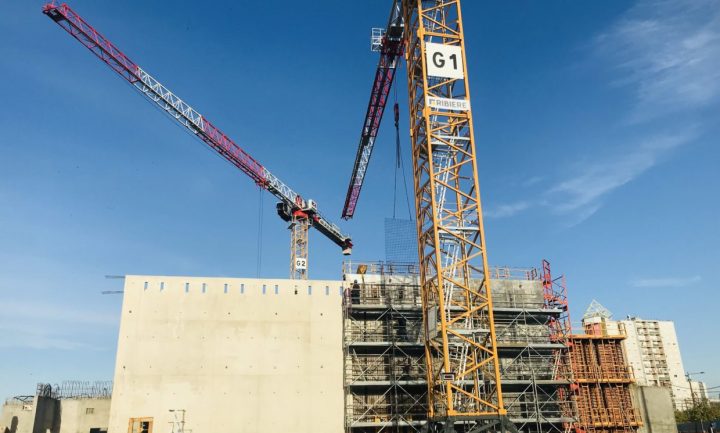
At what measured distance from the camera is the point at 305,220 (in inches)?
2827

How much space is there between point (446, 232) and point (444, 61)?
9.57 meters

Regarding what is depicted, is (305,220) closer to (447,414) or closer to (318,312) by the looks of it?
(318,312)

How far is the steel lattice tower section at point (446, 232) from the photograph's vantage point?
26.8 metres

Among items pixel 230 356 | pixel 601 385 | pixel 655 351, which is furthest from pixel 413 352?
pixel 655 351

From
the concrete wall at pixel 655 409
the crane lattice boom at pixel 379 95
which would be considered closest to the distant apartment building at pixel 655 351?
the crane lattice boom at pixel 379 95

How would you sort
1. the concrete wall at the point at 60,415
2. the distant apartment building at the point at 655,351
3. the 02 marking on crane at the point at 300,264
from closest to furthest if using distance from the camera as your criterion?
the concrete wall at the point at 60,415 < the 02 marking on crane at the point at 300,264 < the distant apartment building at the point at 655,351

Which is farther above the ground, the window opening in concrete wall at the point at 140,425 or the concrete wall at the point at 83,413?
the concrete wall at the point at 83,413

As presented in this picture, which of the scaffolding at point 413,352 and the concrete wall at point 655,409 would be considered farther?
the concrete wall at point 655,409

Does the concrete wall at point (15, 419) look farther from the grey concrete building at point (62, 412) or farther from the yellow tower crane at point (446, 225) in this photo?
the yellow tower crane at point (446, 225)

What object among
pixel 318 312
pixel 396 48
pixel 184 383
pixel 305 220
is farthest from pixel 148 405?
pixel 305 220

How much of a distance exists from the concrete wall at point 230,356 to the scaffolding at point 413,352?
144 centimetres

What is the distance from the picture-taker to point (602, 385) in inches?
1515

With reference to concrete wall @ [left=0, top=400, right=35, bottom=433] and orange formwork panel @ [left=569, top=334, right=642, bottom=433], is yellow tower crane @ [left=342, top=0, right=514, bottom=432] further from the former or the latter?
concrete wall @ [left=0, top=400, right=35, bottom=433]

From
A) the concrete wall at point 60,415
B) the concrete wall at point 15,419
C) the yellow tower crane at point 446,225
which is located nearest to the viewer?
the yellow tower crane at point 446,225
